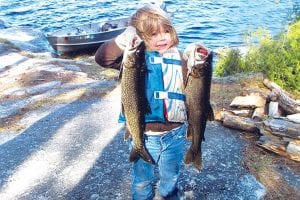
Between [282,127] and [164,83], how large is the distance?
405cm

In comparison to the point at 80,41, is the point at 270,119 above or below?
above

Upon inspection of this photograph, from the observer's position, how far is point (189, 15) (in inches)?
1003

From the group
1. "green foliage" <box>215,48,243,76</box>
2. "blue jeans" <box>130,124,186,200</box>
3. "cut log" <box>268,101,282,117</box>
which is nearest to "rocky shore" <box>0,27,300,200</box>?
"cut log" <box>268,101,282,117</box>

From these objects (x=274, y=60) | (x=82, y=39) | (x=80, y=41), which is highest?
(x=274, y=60)

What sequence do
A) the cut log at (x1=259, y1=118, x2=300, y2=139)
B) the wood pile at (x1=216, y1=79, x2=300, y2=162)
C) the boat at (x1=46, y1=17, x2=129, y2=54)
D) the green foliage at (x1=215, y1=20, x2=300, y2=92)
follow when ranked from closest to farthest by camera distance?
the wood pile at (x1=216, y1=79, x2=300, y2=162) → the cut log at (x1=259, y1=118, x2=300, y2=139) → the green foliage at (x1=215, y1=20, x2=300, y2=92) → the boat at (x1=46, y1=17, x2=129, y2=54)

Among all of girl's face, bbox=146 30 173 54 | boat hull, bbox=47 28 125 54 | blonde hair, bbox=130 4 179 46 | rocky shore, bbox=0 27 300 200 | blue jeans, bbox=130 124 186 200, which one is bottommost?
boat hull, bbox=47 28 125 54

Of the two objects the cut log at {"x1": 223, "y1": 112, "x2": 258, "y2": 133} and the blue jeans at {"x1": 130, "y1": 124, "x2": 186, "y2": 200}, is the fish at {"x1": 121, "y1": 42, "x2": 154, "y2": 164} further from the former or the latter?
the cut log at {"x1": 223, "y1": 112, "x2": 258, "y2": 133}

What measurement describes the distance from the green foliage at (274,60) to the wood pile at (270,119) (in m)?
1.08

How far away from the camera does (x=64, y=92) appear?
394 inches

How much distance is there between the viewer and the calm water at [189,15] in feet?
70.5

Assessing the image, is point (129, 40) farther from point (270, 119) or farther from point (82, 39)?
point (82, 39)

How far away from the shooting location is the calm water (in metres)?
21.5

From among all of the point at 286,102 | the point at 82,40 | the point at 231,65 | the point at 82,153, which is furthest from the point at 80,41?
the point at 82,153

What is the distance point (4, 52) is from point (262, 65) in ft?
32.5
